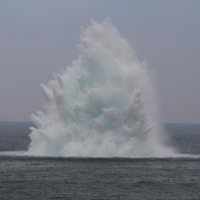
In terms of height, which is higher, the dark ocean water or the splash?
the splash

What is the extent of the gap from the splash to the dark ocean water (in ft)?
10.3

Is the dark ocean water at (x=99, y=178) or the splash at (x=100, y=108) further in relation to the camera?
the splash at (x=100, y=108)

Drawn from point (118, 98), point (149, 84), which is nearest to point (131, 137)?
point (118, 98)

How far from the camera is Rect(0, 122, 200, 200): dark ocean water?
43906 mm

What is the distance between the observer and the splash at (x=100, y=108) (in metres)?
66.4

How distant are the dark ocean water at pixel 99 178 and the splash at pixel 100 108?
3.13 metres

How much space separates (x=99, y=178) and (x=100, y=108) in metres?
17.9

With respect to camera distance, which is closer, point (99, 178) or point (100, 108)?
point (99, 178)

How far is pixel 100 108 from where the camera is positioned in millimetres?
67812

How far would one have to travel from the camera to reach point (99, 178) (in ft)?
169

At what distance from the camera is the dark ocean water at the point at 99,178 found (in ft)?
144

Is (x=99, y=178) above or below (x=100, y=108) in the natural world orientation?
below

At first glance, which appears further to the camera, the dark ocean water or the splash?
the splash

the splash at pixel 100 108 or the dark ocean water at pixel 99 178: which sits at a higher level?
the splash at pixel 100 108
